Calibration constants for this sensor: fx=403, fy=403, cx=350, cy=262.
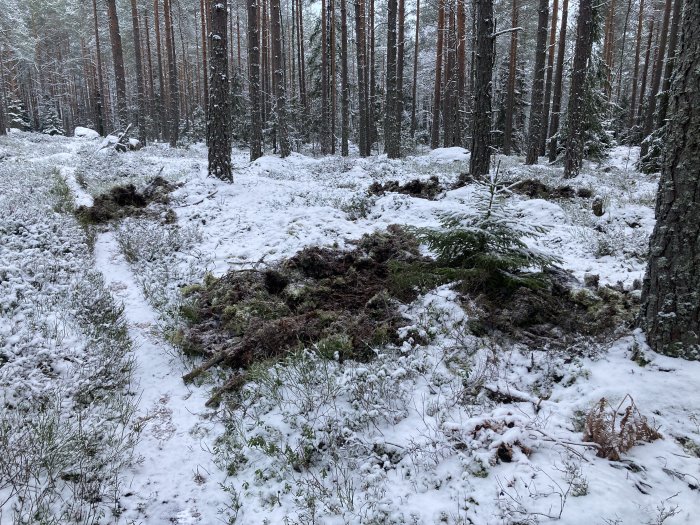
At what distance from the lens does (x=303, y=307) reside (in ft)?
17.5

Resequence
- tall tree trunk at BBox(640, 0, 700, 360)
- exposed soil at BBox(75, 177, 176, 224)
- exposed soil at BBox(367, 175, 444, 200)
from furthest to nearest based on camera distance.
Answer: exposed soil at BBox(367, 175, 444, 200) → exposed soil at BBox(75, 177, 176, 224) → tall tree trunk at BBox(640, 0, 700, 360)

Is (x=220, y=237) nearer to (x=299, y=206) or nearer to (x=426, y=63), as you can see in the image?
(x=299, y=206)

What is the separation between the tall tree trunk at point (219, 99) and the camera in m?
10.8

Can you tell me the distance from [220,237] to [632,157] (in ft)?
70.3

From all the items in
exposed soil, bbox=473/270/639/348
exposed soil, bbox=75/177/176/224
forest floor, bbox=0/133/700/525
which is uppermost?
exposed soil, bbox=75/177/176/224

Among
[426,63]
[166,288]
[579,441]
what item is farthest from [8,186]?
[426,63]

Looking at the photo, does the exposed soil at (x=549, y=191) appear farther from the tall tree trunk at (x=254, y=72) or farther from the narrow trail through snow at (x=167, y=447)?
the tall tree trunk at (x=254, y=72)

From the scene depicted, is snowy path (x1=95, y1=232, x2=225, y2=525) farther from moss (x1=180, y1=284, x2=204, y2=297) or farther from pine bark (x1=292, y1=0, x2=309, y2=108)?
pine bark (x1=292, y1=0, x2=309, y2=108)

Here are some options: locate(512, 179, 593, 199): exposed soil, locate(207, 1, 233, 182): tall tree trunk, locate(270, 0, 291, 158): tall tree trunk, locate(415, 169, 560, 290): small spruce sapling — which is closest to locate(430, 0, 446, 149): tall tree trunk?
locate(270, 0, 291, 158): tall tree trunk

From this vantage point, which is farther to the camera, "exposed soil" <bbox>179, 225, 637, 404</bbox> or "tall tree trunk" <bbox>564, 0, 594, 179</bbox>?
"tall tree trunk" <bbox>564, 0, 594, 179</bbox>

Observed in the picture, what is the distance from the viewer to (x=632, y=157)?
2045 cm

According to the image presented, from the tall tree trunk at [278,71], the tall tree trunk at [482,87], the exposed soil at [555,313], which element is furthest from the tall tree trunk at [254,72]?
the exposed soil at [555,313]

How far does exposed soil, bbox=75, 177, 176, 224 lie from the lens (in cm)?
930

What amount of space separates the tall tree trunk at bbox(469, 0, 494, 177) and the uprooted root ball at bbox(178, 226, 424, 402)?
4.28 m
